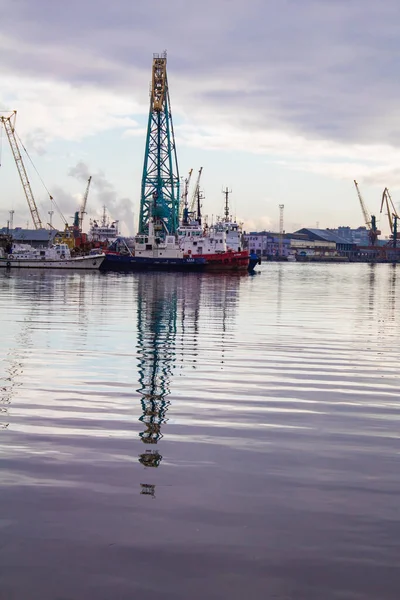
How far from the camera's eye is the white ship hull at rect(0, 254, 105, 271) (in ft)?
324

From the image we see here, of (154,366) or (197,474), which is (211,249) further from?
(197,474)

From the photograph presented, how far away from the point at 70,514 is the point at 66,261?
9331 cm

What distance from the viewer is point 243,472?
29.4 ft

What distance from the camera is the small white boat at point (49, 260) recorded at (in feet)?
324

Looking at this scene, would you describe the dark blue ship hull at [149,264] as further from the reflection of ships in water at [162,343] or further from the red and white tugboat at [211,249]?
the reflection of ships in water at [162,343]

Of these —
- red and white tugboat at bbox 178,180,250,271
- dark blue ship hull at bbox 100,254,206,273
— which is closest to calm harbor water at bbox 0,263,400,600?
dark blue ship hull at bbox 100,254,206,273

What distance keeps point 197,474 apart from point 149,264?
305 ft

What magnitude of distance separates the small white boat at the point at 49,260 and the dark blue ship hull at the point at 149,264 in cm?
287

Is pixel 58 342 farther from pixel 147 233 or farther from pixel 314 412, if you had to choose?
pixel 147 233

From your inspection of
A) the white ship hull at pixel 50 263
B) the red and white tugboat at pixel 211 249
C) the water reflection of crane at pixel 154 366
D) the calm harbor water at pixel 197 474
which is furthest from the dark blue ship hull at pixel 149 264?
the calm harbor water at pixel 197 474

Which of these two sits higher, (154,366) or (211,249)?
(211,249)

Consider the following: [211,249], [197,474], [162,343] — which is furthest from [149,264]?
[197,474]

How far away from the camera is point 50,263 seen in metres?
99.1

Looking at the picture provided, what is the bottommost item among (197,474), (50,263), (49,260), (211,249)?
(197,474)
